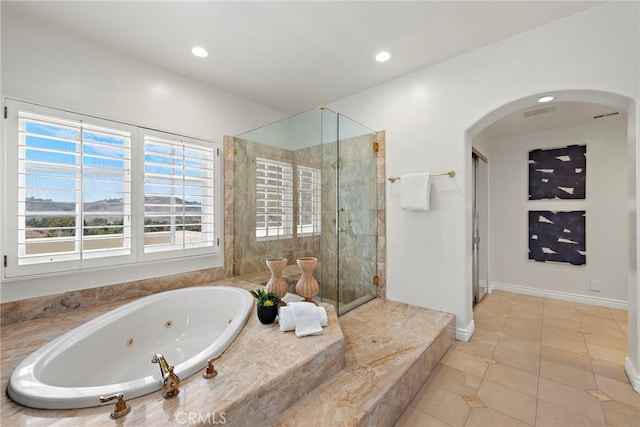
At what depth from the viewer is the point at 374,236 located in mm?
2945

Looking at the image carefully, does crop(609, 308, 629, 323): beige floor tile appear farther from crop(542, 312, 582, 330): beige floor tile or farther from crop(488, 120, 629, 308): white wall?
crop(542, 312, 582, 330): beige floor tile

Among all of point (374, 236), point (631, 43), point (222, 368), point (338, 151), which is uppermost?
point (631, 43)

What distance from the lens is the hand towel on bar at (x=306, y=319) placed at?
170 centimetres

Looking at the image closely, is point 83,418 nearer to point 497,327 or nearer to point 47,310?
point 47,310

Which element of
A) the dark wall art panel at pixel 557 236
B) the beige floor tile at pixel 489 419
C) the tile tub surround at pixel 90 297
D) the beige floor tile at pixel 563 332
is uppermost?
the dark wall art panel at pixel 557 236

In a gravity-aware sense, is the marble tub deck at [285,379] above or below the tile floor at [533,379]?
above

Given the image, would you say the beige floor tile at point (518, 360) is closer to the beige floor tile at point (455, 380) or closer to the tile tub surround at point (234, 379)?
the beige floor tile at point (455, 380)

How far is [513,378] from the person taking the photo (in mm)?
1890

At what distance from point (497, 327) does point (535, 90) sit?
224 centimetres

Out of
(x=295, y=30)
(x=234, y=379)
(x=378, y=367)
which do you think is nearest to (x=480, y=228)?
(x=378, y=367)

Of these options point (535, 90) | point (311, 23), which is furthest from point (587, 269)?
point (311, 23)

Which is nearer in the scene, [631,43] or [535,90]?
[631,43]

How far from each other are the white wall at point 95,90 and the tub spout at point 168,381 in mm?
1604

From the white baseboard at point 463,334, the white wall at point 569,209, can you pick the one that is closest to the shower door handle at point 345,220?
the white baseboard at point 463,334
